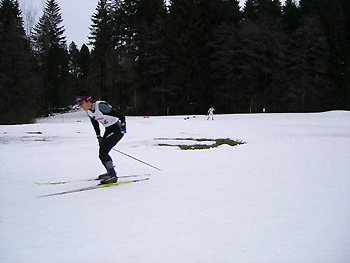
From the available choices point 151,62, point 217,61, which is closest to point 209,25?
point 217,61

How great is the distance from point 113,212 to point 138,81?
4328cm

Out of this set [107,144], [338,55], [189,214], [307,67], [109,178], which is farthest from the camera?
[338,55]

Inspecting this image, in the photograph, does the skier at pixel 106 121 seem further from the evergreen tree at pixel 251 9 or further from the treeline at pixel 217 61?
the evergreen tree at pixel 251 9

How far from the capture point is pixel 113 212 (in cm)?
492

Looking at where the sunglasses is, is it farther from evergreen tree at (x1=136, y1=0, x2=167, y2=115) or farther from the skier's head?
evergreen tree at (x1=136, y1=0, x2=167, y2=115)

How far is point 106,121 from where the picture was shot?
6664 millimetres

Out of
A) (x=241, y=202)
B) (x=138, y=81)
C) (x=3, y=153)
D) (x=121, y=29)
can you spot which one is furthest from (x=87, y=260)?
(x=121, y=29)

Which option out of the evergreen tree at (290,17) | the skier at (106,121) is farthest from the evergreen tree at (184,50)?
the skier at (106,121)

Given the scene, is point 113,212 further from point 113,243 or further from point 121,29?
point 121,29

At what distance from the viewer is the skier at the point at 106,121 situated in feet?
21.2

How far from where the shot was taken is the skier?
646 cm

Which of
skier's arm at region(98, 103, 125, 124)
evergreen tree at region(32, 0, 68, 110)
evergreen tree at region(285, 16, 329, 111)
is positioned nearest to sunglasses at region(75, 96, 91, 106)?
skier's arm at region(98, 103, 125, 124)

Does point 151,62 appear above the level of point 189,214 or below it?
above

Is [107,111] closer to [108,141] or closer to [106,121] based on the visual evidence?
[106,121]
